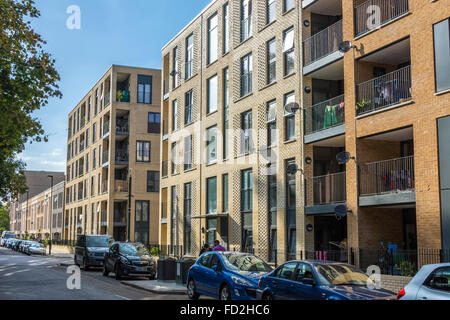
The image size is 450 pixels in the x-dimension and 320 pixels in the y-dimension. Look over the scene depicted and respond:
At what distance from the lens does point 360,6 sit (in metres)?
21.5

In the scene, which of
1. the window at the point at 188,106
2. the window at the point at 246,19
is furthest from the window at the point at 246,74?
the window at the point at 188,106

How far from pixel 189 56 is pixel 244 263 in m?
23.7

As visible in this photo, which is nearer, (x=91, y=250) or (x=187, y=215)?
(x=91, y=250)

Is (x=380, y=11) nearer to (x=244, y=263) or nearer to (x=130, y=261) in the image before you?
(x=244, y=263)

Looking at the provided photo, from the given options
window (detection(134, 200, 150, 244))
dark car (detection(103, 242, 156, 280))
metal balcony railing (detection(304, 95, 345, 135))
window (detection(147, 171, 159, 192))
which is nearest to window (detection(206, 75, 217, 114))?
metal balcony railing (detection(304, 95, 345, 135))

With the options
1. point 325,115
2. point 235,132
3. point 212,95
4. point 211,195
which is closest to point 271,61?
point 235,132

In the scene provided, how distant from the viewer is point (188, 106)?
3631cm

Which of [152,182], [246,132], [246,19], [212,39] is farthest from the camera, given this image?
[152,182]

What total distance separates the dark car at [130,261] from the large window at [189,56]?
1486cm

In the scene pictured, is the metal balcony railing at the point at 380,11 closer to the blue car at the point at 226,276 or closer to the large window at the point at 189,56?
the blue car at the point at 226,276

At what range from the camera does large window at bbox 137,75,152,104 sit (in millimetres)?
53938

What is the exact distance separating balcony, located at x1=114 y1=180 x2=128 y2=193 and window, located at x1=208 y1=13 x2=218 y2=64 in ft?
75.8
